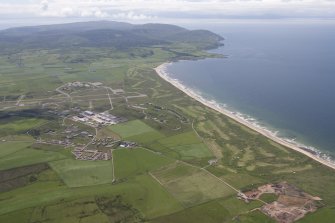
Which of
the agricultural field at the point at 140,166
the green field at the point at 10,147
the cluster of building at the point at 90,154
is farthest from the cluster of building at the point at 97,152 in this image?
the green field at the point at 10,147

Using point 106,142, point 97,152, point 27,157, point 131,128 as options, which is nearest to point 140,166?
point 97,152

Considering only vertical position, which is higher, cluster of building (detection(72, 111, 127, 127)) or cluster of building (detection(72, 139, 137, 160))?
cluster of building (detection(72, 139, 137, 160))

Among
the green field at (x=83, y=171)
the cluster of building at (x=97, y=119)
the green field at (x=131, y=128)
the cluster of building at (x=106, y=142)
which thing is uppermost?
the green field at (x=83, y=171)

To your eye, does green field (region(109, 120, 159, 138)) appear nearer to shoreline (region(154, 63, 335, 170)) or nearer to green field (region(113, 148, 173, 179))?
green field (region(113, 148, 173, 179))

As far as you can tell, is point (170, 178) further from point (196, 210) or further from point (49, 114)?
point (49, 114)

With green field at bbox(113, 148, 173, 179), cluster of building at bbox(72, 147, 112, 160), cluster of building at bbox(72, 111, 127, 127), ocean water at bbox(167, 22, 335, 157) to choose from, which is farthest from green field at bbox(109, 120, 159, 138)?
ocean water at bbox(167, 22, 335, 157)

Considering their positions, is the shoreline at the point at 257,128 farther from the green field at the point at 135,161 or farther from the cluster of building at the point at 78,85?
the cluster of building at the point at 78,85
